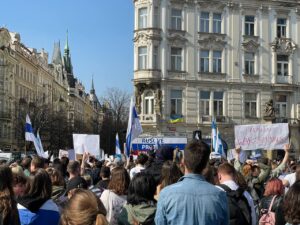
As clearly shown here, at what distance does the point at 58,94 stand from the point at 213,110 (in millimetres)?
85200

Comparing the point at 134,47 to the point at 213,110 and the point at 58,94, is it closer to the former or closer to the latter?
the point at 213,110

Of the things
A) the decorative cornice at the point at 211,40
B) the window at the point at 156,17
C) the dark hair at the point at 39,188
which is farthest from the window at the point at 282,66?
the dark hair at the point at 39,188

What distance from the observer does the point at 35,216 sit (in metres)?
5.37

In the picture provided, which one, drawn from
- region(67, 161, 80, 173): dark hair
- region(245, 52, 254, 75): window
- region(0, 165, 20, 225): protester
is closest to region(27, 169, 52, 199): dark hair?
region(0, 165, 20, 225): protester

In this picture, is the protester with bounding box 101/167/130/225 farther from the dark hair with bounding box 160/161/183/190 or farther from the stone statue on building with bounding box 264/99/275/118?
the stone statue on building with bounding box 264/99/275/118

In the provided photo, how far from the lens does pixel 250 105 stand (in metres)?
42.1

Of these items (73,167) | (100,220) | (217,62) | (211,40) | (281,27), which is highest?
(281,27)

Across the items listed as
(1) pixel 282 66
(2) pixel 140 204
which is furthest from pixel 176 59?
(2) pixel 140 204

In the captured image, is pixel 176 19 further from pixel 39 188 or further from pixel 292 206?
pixel 292 206

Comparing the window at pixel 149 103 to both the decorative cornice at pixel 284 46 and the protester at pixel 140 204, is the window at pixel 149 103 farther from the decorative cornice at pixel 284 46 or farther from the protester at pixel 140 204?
the protester at pixel 140 204

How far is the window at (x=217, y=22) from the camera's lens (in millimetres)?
41531

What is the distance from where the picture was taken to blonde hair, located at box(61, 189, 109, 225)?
3.97m

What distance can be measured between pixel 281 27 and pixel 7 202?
41.1 m

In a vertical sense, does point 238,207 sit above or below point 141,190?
below
